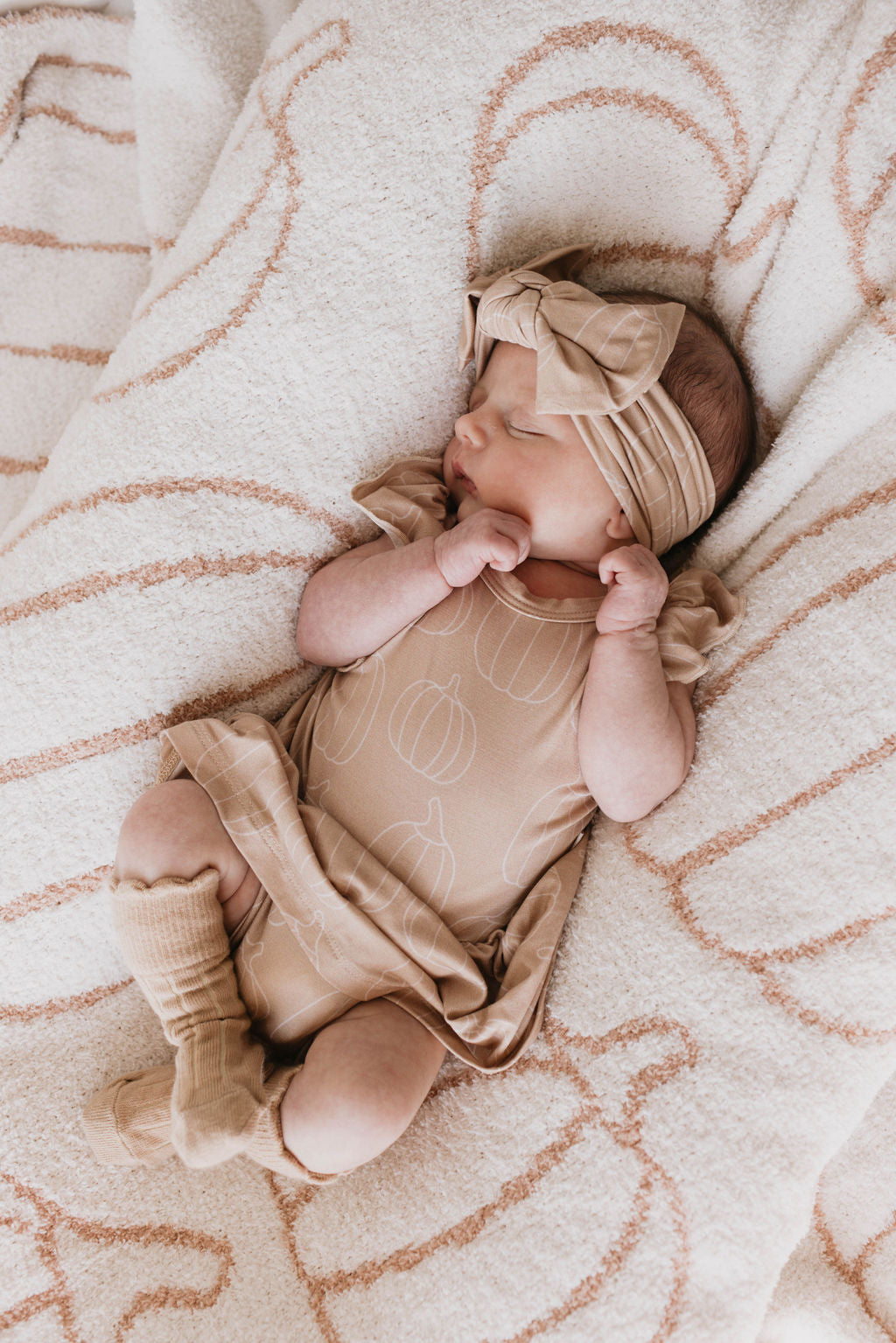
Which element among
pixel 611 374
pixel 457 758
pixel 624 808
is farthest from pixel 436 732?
pixel 611 374

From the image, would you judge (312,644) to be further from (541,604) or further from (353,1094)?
(353,1094)

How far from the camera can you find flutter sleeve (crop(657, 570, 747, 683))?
44.5 inches

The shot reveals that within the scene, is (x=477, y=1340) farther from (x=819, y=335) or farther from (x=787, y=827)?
(x=819, y=335)

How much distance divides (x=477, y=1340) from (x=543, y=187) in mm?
1363

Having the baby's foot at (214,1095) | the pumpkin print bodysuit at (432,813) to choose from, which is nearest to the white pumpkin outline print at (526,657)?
the pumpkin print bodysuit at (432,813)

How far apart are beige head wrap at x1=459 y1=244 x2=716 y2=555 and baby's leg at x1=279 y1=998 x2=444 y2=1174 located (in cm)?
69

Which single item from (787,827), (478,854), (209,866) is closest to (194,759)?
(209,866)

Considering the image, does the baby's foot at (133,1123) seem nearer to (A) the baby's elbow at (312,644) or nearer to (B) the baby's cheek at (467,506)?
(A) the baby's elbow at (312,644)

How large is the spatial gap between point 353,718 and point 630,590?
1.24 ft

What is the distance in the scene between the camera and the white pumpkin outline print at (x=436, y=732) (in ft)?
3.74

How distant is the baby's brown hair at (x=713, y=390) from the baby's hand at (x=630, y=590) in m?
A: 0.22

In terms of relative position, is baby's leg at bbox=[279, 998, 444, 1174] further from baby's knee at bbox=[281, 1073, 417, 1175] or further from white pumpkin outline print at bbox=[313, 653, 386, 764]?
white pumpkin outline print at bbox=[313, 653, 386, 764]

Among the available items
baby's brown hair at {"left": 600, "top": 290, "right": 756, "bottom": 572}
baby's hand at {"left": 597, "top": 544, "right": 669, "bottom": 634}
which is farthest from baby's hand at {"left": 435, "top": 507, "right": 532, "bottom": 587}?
baby's brown hair at {"left": 600, "top": 290, "right": 756, "bottom": 572}

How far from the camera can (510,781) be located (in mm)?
1143
